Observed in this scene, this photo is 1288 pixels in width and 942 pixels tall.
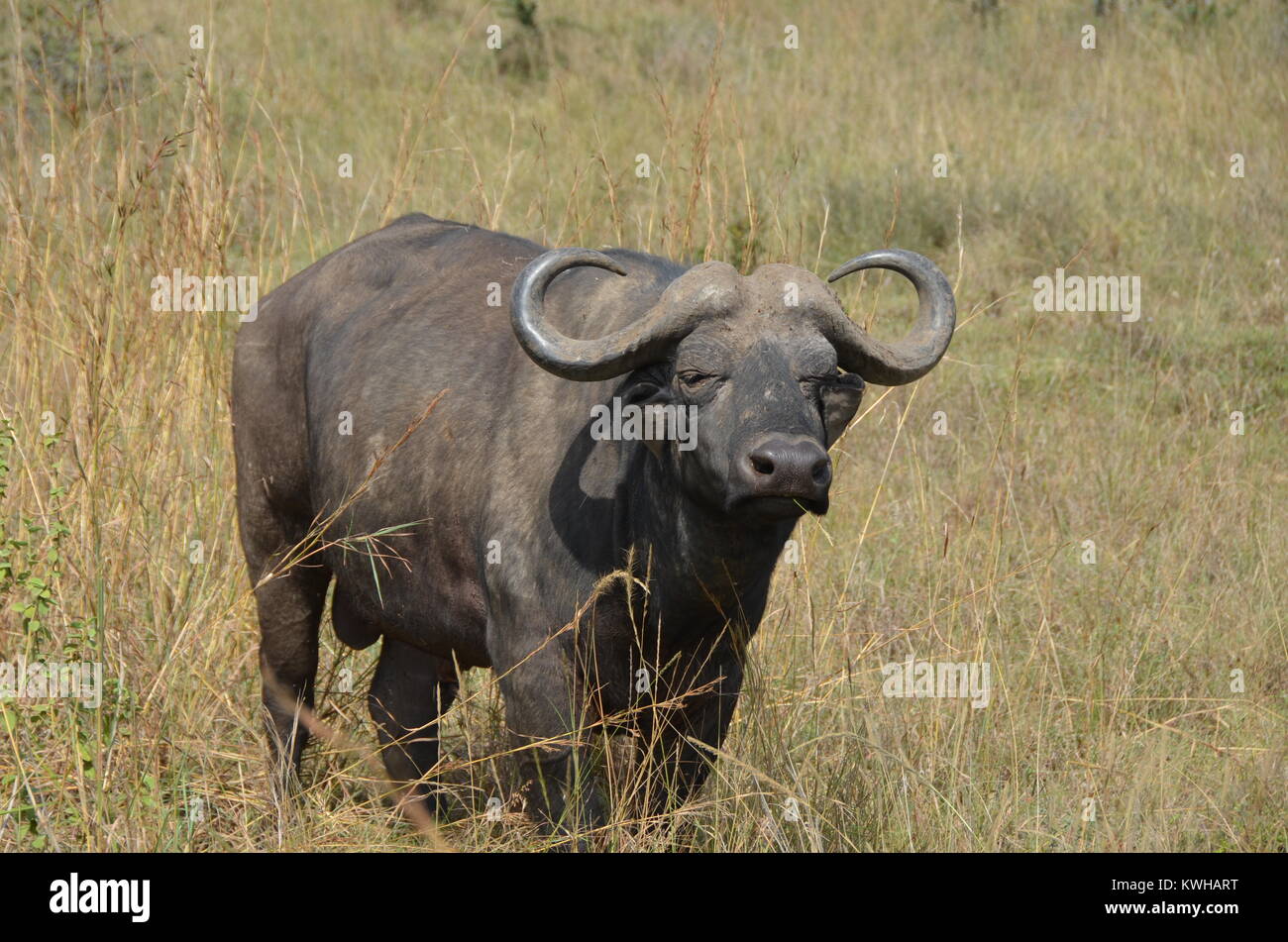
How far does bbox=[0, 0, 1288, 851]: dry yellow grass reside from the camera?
431 centimetres

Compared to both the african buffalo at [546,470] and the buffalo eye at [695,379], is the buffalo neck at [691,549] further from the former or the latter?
the buffalo eye at [695,379]

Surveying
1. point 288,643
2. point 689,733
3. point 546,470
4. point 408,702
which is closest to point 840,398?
point 546,470

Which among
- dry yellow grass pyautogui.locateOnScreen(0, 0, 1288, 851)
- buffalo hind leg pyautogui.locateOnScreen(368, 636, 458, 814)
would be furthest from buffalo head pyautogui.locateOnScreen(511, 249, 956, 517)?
buffalo hind leg pyautogui.locateOnScreen(368, 636, 458, 814)

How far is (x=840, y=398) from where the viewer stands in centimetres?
376

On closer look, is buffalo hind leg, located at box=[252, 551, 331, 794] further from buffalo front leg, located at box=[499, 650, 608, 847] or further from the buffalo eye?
the buffalo eye

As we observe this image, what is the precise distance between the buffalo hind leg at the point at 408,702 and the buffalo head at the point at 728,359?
168 centimetres

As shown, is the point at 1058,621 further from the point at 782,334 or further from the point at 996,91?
the point at 996,91

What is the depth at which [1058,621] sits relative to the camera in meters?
5.82

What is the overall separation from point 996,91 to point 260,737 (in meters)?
9.20

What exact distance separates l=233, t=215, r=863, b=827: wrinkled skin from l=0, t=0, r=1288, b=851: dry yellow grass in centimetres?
24

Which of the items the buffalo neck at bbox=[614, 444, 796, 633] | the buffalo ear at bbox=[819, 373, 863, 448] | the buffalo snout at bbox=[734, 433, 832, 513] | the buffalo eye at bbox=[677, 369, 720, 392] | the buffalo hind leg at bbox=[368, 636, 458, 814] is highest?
the buffalo eye at bbox=[677, 369, 720, 392]

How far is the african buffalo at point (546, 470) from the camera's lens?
3732 mm
